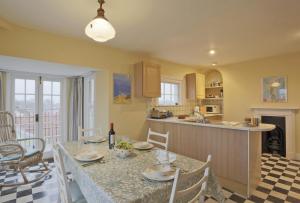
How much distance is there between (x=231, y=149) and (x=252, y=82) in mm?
2726

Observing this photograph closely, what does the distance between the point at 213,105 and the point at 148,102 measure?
241 cm

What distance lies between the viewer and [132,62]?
3.79 metres

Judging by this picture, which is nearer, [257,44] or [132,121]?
[257,44]

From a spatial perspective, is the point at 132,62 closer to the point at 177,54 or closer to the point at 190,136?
the point at 177,54

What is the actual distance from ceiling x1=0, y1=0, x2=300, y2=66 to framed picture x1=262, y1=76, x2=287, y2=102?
830 mm

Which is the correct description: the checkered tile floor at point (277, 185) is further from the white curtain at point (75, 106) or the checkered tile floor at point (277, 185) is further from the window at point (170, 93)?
the white curtain at point (75, 106)

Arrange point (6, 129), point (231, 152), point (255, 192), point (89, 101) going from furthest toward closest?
1. point (89, 101)
2. point (6, 129)
3. point (231, 152)
4. point (255, 192)

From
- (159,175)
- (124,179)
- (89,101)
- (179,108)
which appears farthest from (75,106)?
(159,175)

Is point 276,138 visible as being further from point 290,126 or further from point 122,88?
point 122,88

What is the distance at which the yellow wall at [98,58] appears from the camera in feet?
8.14

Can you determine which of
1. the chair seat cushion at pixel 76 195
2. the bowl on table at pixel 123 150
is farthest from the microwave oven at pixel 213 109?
the chair seat cushion at pixel 76 195

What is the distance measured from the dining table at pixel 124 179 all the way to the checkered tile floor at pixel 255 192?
102cm

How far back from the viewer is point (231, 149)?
2545 millimetres

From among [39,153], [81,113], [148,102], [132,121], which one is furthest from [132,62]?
[39,153]
